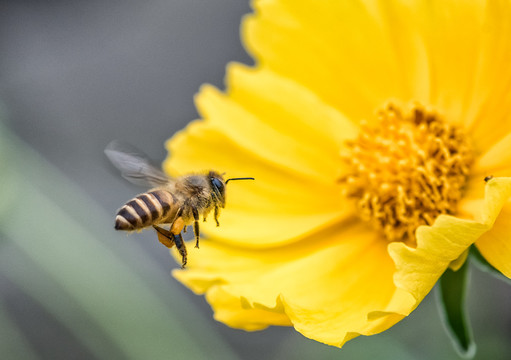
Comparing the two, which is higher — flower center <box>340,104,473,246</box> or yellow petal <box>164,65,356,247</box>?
yellow petal <box>164,65,356,247</box>

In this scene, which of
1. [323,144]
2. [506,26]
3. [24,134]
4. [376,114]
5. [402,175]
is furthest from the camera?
[24,134]

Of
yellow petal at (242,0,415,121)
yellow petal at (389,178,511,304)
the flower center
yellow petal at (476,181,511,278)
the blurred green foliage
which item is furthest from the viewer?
the blurred green foliage

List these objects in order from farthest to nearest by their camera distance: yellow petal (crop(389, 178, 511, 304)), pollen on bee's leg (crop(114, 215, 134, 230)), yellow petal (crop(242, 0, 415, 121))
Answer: yellow petal (crop(242, 0, 415, 121)) → pollen on bee's leg (crop(114, 215, 134, 230)) → yellow petal (crop(389, 178, 511, 304))

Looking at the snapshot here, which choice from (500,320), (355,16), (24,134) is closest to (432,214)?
(355,16)

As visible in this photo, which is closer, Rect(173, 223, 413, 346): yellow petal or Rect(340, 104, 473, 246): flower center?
Rect(173, 223, 413, 346): yellow petal

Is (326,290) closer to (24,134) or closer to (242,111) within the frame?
(242,111)

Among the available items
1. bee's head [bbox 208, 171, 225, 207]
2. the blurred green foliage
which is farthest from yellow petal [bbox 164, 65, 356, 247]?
the blurred green foliage

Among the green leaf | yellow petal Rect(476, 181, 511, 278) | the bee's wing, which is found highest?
the bee's wing

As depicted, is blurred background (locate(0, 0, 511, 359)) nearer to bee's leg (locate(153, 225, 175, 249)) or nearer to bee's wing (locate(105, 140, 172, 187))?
bee's wing (locate(105, 140, 172, 187))
